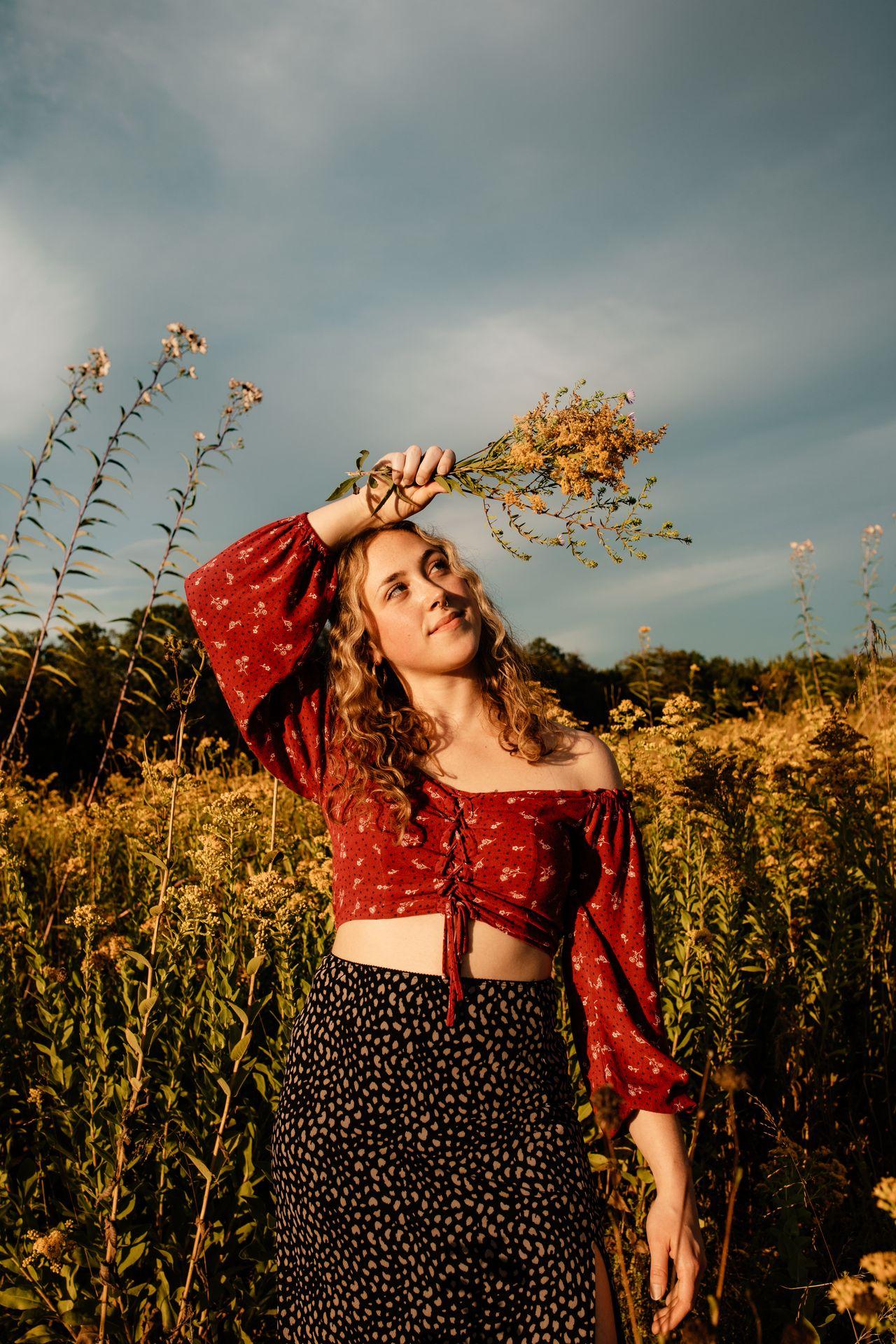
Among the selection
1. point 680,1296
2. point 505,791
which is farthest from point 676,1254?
point 505,791

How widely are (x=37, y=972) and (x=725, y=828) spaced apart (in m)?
2.28

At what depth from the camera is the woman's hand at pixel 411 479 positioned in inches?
75.3

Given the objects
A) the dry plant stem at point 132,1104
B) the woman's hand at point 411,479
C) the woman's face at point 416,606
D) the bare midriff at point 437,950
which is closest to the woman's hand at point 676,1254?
the bare midriff at point 437,950

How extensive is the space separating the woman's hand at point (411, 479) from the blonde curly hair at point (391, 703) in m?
0.09

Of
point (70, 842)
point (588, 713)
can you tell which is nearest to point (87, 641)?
point (70, 842)

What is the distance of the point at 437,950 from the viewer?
67.8 inches

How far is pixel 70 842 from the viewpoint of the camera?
4.48 m

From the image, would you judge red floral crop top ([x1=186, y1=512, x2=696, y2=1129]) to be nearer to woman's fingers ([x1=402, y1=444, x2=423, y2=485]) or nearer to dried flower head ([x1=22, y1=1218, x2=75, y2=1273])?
woman's fingers ([x1=402, y1=444, x2=423, y2=485])

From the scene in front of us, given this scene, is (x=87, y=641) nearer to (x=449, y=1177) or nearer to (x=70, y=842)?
(x=70, y=842)

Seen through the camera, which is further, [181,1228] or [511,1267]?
[181,1228]

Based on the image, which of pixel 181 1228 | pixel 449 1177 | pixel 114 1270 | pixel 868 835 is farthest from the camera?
pixel 868 835

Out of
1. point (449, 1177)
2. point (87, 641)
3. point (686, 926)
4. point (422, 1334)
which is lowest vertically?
point (422, 1334)

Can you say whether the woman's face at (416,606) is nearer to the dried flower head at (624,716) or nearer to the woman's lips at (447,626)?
the woman's lips at (447,626)

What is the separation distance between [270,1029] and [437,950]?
1550mm
